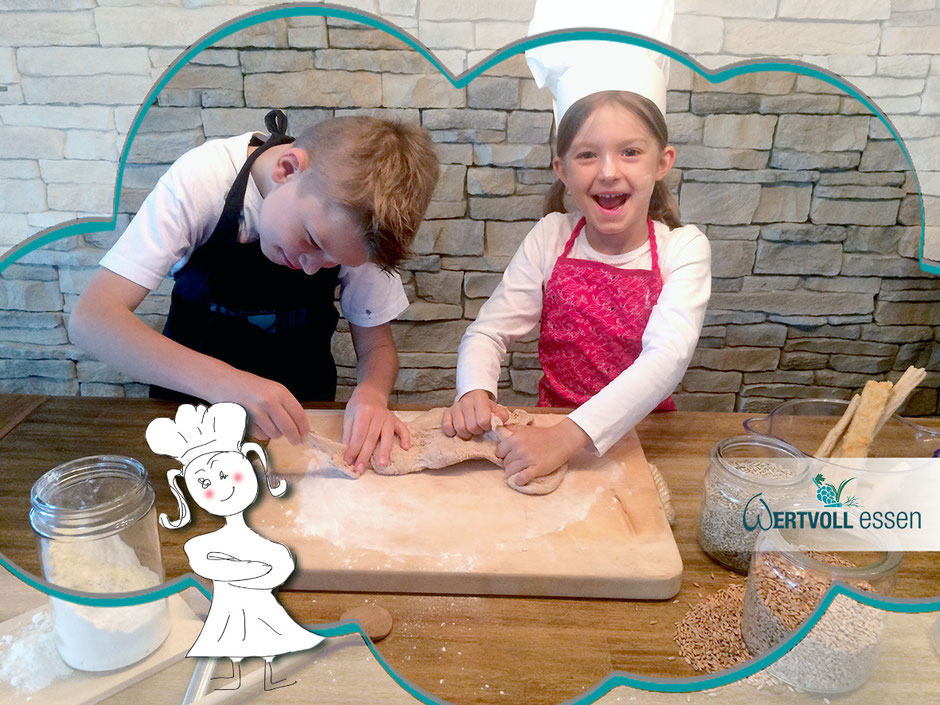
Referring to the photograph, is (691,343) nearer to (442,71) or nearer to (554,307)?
(554,307)

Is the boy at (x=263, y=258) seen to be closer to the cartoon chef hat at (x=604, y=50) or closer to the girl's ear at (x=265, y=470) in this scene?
the girl's ear at (x=265, y=470)

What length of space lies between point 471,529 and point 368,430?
0.41ft

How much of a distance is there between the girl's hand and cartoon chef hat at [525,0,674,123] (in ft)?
0.90

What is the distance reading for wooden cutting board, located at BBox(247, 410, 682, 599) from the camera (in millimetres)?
585

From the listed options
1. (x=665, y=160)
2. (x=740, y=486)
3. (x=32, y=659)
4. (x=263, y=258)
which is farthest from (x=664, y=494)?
(x=32, y=659)

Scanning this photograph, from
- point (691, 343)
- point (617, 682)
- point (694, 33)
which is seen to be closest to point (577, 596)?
point (617, 682)

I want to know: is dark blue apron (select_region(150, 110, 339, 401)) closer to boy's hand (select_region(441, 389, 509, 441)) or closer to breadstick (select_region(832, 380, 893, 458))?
boy's hand (select_region(441, 389, 509, 441))

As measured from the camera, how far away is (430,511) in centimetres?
63

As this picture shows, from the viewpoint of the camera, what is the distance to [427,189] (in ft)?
1.80

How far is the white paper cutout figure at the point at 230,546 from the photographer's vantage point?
55cm

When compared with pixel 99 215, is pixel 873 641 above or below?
below

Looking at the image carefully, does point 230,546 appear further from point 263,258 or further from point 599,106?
point 599,106

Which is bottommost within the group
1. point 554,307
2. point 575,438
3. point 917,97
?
point 575,438

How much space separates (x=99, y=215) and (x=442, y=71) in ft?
0.94
